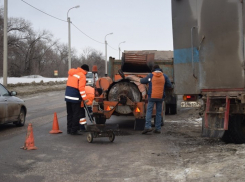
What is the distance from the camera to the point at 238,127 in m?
8.59

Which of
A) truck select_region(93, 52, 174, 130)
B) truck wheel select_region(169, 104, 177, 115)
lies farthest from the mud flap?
truck wheel select_region(169, 104, 177, 115)

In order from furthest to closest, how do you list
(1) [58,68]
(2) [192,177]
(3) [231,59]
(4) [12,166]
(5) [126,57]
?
(1) [58,68]
(5) [126,57]
(3) [231,59]
(4) [12,166]
(2) [192,177]

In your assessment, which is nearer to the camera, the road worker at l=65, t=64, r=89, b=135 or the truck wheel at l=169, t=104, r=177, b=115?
the road worker at l=65, t=64, r=89, b=135

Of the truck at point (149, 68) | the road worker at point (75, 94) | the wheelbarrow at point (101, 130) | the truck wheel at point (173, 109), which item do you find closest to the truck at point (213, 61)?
the wheelbarrow at point (101, 130)

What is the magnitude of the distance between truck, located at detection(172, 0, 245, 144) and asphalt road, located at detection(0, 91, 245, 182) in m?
0.66

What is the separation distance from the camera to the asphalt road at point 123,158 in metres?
6.23

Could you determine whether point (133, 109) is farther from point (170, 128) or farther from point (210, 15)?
point (210, 15)

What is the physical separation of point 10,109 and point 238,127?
258 inches

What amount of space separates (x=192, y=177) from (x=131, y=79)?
644 cm

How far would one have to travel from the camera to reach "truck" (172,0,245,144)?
26.0ft

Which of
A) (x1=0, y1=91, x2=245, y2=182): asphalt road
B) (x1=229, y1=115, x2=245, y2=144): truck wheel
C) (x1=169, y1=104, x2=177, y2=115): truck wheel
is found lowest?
(x1=0, y1=91, x2=245, y2=182): asphalt road

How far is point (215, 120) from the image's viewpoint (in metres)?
8.05

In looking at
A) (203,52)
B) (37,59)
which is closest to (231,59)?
(203,52)

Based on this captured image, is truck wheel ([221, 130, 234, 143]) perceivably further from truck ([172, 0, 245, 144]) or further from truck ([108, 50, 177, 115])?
truck ([108, 50, 177, 115])
